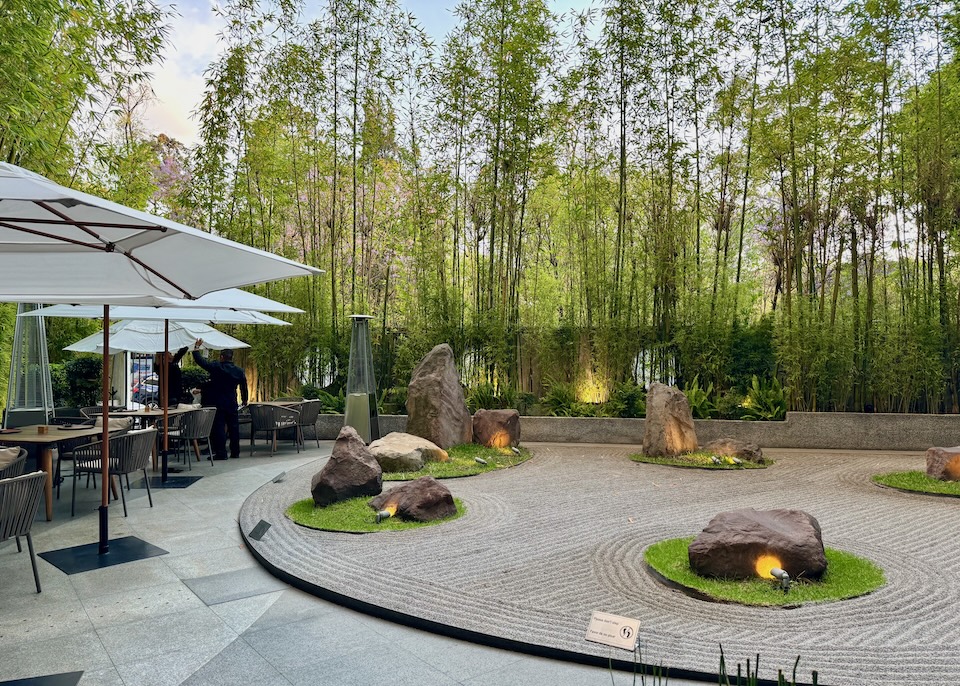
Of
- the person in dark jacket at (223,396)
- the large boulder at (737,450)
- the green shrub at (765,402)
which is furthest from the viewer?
the green shrub at (765,402)

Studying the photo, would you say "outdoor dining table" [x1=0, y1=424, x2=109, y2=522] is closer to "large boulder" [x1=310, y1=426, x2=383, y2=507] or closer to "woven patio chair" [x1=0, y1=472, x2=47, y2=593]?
"woven patio chair" [x1=0, y1=472, x2=47, y2=593]

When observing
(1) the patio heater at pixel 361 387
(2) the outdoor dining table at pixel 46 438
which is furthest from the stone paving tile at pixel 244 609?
(1) the patio heater at pixel 361 387

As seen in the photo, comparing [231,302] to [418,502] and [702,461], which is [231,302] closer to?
[418,502]

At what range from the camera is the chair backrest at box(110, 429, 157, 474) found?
14.5ft

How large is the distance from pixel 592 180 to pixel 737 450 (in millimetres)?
3955

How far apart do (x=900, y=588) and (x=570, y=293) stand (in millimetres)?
6126

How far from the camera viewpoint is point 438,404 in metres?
6.88

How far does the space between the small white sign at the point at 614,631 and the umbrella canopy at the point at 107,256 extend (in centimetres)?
193

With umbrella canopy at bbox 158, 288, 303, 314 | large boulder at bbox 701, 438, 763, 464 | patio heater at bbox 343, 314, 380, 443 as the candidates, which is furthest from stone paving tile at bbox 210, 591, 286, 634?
large boulder at bbox 701, 438, 763, 464

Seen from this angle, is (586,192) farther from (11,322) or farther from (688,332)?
(11,322)

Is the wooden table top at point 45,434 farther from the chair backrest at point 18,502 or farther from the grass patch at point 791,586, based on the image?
the grass patch at point 791,586

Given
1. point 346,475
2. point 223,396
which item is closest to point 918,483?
point 346,475

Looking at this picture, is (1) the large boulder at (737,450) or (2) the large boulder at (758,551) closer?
(2) the large boulder at (758,551)

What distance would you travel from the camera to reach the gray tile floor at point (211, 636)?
2.27 metres
